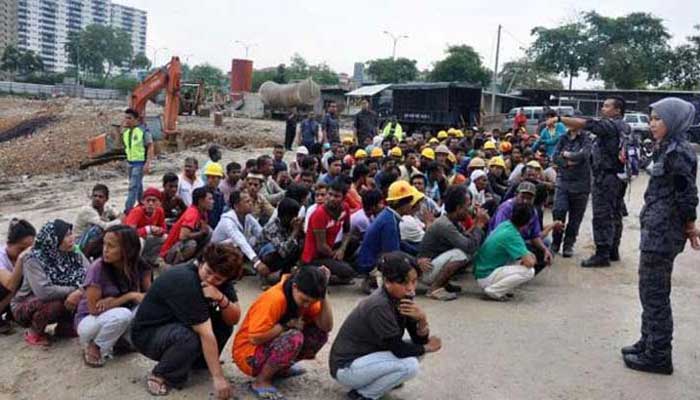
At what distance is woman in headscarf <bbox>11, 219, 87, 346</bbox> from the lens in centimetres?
461

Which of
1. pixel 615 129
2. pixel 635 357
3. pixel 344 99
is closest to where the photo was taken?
pixel 635 357

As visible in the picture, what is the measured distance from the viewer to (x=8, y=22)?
442ft

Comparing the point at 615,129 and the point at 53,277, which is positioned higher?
the point at 615,129

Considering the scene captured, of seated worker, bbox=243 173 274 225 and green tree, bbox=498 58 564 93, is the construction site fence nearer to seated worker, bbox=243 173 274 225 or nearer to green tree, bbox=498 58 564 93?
green tree, bbox=498 58 564 93

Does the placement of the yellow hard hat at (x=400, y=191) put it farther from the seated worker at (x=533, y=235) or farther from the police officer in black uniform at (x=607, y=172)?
the police officer in black uniform at (x=607, y=172)

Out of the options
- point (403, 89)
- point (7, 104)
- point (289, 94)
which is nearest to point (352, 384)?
point (403, 89)

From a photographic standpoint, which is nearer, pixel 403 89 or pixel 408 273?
pixel 408 273

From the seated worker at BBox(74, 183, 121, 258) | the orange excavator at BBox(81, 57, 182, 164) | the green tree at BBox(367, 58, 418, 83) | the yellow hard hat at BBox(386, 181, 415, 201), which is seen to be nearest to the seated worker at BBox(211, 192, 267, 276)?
the seated worker at BBox(74, 183, 121, 258)

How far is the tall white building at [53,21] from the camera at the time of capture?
14400cm

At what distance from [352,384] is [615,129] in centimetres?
477

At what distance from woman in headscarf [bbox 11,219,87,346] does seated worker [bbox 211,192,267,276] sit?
1496 millimetres

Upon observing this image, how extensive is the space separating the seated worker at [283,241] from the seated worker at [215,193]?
3.14ft

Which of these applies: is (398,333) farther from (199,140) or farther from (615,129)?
(199,140)

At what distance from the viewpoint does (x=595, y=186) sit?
7324 millimetres
